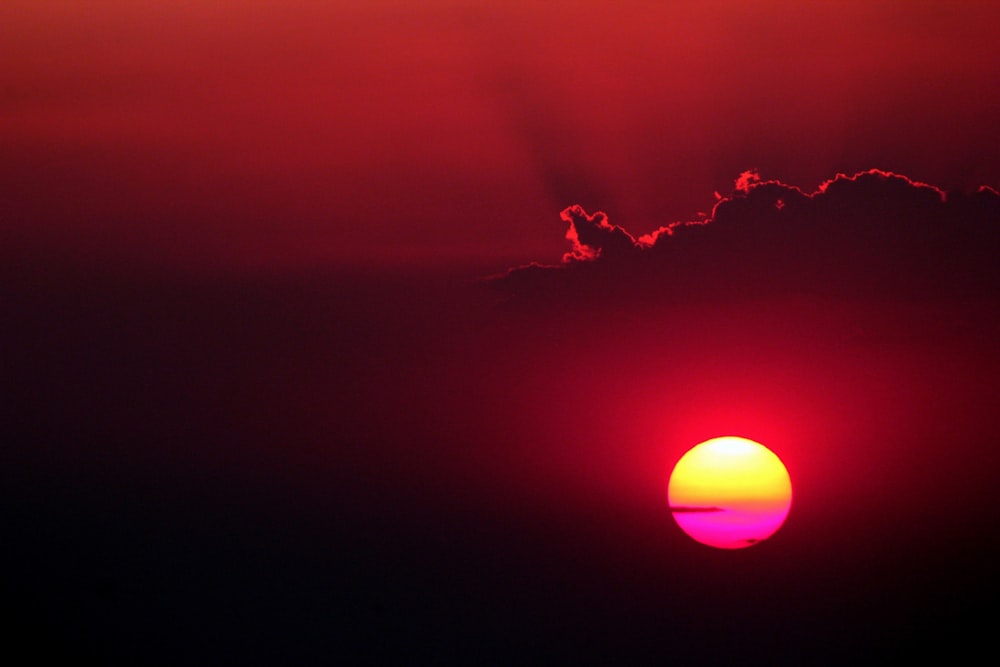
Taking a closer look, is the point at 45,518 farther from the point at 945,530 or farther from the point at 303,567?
the point at 945,530

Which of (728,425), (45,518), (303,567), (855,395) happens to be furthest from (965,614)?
(45,518)

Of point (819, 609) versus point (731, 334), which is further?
point (819, 609)

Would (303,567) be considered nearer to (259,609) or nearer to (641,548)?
(259,609)

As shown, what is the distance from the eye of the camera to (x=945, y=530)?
971 cm

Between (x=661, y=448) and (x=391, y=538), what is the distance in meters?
3.10

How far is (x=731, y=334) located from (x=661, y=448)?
141 cm

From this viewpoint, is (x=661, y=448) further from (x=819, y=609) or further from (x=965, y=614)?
(x=965, y=614)

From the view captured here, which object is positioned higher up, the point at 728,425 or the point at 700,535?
the point at 728,425

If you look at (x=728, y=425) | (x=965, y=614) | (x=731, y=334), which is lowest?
(x=965, y=614)

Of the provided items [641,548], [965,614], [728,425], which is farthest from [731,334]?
[965,614]

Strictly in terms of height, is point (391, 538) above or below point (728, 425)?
below

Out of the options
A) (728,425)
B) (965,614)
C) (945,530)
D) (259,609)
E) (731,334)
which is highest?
(731,334)

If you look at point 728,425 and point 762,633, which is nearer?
point 728,425

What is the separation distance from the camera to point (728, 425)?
9.67 m
